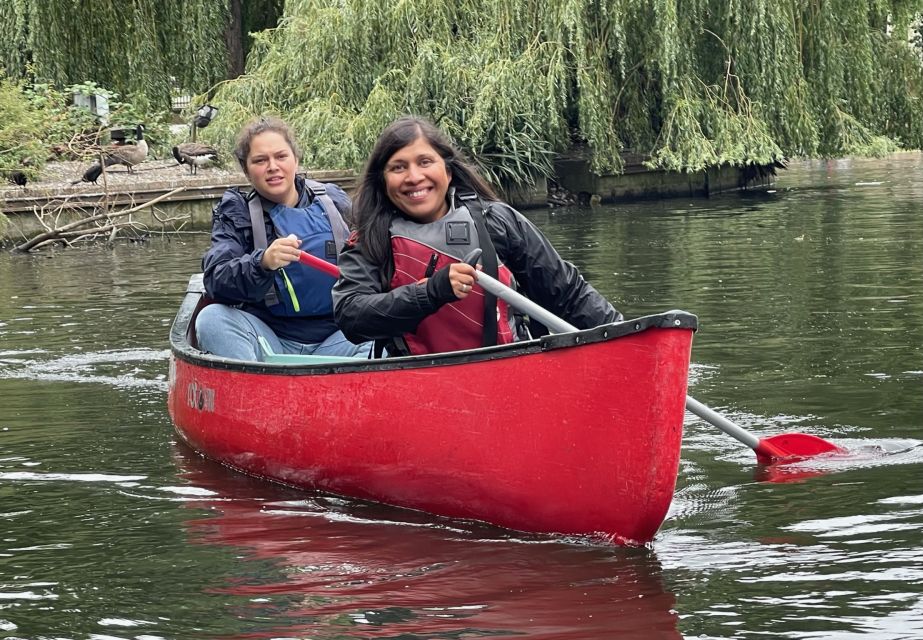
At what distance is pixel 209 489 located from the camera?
5.83 meters

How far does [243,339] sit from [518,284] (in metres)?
1.77

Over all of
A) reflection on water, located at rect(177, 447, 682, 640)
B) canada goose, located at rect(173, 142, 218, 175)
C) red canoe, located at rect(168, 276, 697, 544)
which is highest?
canada goose, located at rect(173, 142, 218, 175)

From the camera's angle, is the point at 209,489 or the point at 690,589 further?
the point at 209,489

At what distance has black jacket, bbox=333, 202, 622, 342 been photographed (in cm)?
479

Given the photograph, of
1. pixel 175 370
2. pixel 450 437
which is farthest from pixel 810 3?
pixel 450 437

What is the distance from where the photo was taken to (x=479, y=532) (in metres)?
4.79

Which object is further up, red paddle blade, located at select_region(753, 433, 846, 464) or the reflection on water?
red paddle blade, located at select_region(753, 433, 846, 464)

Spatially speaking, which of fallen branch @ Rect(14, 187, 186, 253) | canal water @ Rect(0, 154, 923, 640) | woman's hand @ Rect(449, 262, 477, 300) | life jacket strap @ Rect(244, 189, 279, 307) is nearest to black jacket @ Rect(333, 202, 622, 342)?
woman's hand @ Rect(449, 262, 477, 300)

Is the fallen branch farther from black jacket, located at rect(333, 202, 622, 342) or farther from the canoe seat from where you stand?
black jacket, located at rect(333, 202, 622, 342)

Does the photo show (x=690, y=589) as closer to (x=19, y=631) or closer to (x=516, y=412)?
(x=516, y=412)

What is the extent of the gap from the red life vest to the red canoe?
0.24 meters

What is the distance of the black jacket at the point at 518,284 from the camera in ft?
15.7

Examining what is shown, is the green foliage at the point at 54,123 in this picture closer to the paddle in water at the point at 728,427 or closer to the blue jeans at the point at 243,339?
the blue jeans at the point at 243,339

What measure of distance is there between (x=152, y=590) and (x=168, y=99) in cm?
1773
